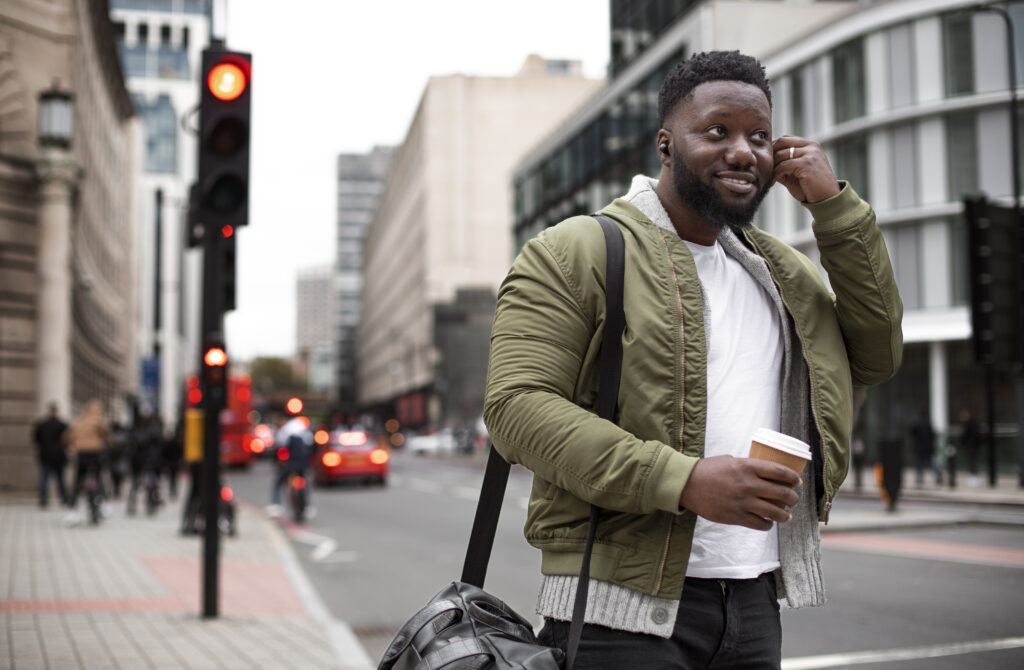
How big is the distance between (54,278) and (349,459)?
27.0 ft

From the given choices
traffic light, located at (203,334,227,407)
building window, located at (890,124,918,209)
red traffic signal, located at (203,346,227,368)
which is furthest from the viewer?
building window, located at (890,124,918,209)

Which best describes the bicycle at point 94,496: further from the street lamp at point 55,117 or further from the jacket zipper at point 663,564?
the jacket zipper at point 663,564

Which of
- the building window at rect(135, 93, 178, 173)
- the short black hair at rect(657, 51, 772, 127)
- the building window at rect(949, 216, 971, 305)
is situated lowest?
the short black hair at rect(657, 51, 772, 127)

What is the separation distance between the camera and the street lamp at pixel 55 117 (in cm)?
2464

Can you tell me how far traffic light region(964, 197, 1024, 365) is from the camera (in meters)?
14.5

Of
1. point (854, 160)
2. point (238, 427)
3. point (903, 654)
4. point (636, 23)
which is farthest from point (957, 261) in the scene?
point (903, 654)

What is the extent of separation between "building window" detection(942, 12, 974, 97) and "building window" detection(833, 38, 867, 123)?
2.67 m

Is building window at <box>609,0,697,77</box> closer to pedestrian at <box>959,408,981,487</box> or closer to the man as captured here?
pedestrian at <box>959,408,981,487</box>

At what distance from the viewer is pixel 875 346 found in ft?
7.62

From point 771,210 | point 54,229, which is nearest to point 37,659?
point 54,229

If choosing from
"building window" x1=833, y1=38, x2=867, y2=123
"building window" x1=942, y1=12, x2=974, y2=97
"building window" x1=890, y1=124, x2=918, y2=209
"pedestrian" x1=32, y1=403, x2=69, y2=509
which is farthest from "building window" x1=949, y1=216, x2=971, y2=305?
"pedestrian" x1=32, y1=403, x2=69, y2=509

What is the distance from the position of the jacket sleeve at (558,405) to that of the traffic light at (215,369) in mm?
6566

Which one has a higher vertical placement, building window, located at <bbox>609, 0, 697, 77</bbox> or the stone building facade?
building window, located at <bbox>609, 0, 697, 77</bbox>

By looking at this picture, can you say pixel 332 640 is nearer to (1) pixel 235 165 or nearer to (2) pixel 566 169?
(1) pixel 235 165
